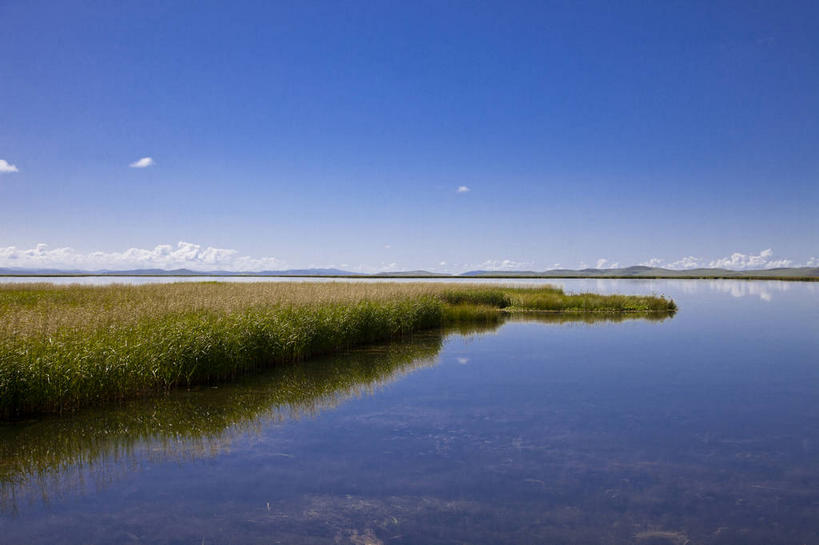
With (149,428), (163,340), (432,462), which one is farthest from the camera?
(163,340)

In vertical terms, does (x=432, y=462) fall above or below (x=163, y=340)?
below

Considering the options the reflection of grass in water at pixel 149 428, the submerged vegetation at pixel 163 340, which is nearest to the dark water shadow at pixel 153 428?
the reflection of grass in water at pixel 149 428

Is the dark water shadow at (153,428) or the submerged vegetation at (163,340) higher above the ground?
the submerged vegetation at (163,340)

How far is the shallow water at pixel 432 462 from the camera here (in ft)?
19.7

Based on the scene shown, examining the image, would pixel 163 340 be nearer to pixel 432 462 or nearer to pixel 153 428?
pixel 153 428

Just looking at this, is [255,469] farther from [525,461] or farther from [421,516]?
[525,461]

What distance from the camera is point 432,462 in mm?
8055

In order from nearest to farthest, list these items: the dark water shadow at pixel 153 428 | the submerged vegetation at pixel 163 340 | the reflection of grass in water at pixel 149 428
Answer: the dark water shadow at pixel 153 428, the reflection of grass in water at pixel 149 428, the submerged vegetation at pixel 163 340

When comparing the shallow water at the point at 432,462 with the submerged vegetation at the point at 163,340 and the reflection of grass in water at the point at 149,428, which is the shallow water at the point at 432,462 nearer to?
the reflection of grass in water at the point at 149,428

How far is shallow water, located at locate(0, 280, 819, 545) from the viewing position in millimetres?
5996

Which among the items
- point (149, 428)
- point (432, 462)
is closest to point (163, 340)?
point (149, 428)

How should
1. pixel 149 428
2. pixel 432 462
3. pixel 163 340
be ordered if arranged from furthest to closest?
pixel 163 340 < pixel 149 428 < pixel 432 462

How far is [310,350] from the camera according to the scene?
1752cm

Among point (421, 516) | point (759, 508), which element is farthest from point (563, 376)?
point (421, 516)
